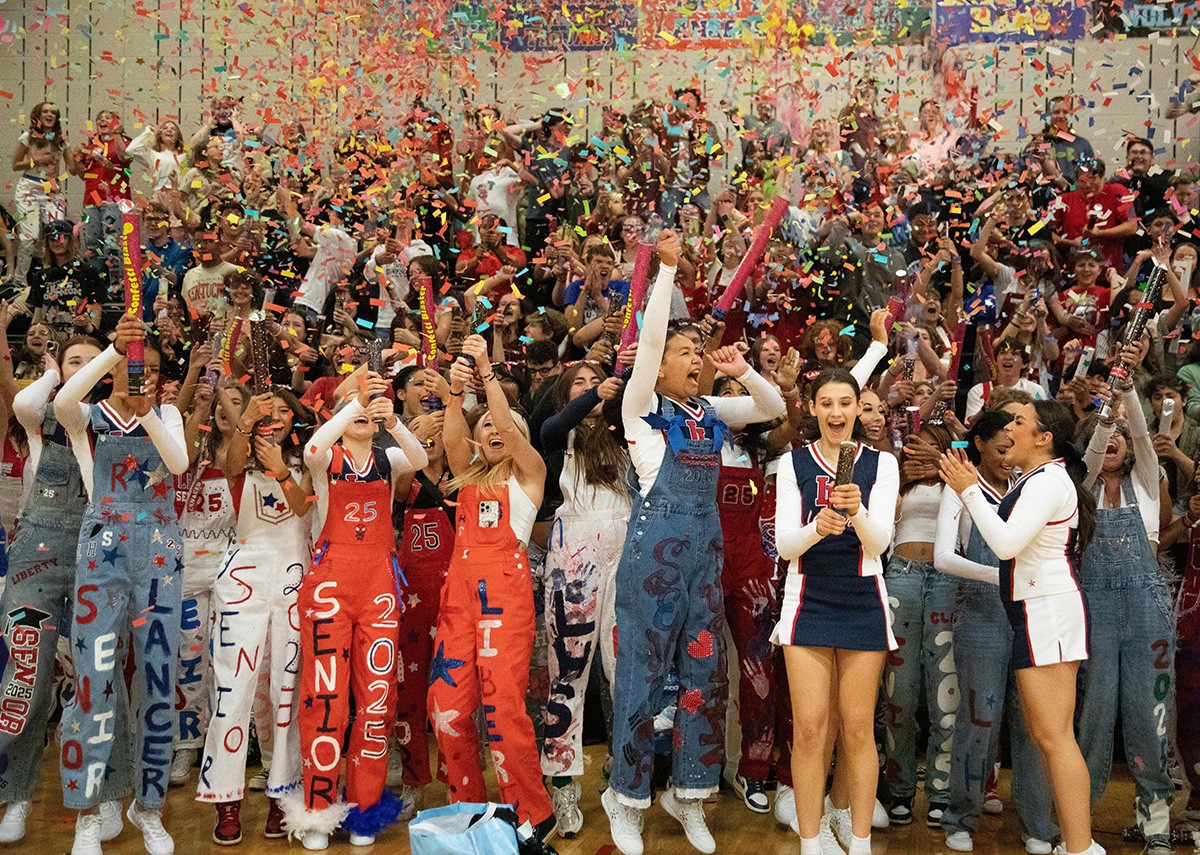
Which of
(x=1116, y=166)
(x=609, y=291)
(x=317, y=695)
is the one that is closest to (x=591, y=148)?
(x=609, y=291)

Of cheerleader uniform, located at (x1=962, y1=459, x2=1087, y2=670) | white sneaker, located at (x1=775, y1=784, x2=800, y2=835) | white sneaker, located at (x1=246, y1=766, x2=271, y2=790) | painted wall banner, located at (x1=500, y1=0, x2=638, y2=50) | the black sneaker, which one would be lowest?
white sneaker, located at (x1=246, y1=766, x2=271, y2=790)

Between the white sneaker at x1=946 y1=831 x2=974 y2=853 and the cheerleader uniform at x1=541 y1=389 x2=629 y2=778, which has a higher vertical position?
the cheerleader uniform at x1=541 y1=389 x2=629 y2=778

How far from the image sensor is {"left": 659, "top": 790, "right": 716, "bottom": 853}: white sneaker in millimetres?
4424

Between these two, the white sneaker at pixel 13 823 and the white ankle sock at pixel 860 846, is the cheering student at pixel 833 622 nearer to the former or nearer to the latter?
the white ankle sock at pixel 860 846

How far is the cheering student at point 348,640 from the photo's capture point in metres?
4.50

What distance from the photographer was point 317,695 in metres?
4.49

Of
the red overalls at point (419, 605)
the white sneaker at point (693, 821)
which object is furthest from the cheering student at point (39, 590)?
the white sneaker at point (693, 821)

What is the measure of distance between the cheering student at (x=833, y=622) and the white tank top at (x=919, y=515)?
0.78m

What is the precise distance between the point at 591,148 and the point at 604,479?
3547mm

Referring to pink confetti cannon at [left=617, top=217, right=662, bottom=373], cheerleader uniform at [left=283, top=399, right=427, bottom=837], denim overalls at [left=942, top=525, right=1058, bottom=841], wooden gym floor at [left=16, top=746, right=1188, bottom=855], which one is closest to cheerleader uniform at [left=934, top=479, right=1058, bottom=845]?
denim overalls at [left=942, top=525, right=1058, bottom=841]

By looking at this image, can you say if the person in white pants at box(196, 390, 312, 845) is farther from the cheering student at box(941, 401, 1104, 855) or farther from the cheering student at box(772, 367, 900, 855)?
the cheering student at box(941, 401, 1104, 855)

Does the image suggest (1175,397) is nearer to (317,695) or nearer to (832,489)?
(832,489)

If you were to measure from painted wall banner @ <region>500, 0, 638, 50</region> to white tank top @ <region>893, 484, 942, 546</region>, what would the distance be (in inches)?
196

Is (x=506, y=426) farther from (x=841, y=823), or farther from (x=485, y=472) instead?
(x=841, y=823)
